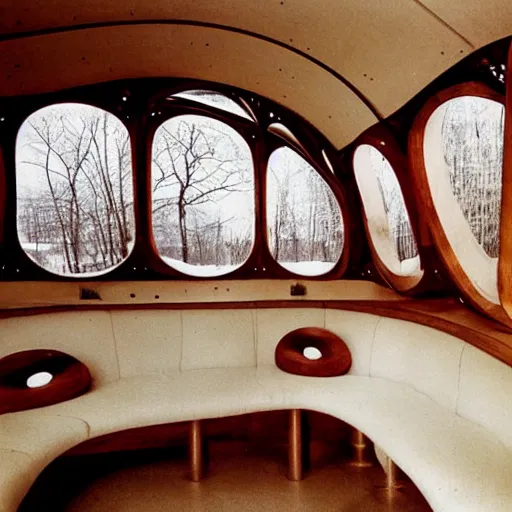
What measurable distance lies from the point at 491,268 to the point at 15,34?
8.15 ft

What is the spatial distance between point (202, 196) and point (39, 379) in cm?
154

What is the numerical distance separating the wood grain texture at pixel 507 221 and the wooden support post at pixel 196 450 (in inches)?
65.5

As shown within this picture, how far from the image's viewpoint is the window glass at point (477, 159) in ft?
7.06

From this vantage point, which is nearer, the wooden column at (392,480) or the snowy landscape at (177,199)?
the wooden column at (392,480)

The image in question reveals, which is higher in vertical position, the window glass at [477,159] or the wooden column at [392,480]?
the window glass at [477,159]

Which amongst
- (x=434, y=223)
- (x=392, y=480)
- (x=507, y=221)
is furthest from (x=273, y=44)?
(x=392, y=480)

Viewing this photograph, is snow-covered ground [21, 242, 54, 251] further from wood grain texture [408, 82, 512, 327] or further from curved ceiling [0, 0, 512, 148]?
wood grain texture [408, 82, 512, 327]

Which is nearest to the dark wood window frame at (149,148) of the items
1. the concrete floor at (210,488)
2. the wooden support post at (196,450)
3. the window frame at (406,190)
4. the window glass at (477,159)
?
the window frame at (406,190)

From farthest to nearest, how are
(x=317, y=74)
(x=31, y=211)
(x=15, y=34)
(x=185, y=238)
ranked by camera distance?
(x=185, y=238) < (x=31, y=211) < (x=317, y=74) < (x=15, y=34)

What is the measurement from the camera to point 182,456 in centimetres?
291

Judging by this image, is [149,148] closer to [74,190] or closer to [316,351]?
[74,190]

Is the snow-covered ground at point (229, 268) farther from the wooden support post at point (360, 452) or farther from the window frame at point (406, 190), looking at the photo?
the wooden support post at point (360, 452)

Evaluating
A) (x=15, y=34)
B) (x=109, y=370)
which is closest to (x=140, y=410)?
(x=109, y=370)

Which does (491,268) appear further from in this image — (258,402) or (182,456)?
(182,456)
